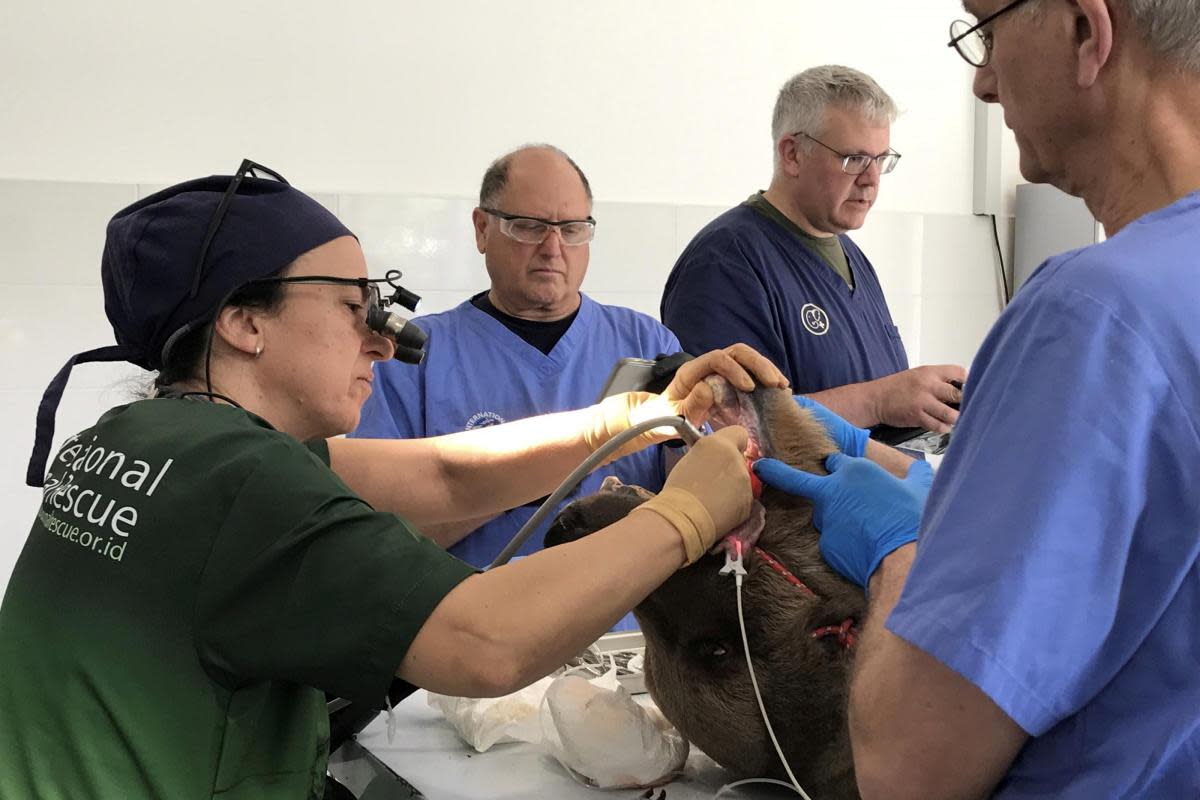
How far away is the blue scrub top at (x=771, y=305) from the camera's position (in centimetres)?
258

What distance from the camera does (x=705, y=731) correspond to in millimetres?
1401

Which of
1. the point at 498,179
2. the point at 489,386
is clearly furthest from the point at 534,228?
the point at 489,386

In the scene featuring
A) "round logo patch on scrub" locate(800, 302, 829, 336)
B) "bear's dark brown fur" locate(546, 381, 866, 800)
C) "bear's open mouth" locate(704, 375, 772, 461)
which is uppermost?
"bear's open mouth" locate(704, 375, 772, 461)

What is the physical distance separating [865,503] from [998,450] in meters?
0.47

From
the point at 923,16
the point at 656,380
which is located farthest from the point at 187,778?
the point at 923,16

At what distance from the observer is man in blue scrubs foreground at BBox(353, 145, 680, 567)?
94.8 inches

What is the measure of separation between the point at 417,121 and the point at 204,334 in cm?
207

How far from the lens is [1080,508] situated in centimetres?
78

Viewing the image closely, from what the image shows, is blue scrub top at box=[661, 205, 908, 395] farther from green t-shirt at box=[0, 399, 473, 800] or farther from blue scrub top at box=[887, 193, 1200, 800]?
blue scrub top at box=[887, 193, 1200, 800]

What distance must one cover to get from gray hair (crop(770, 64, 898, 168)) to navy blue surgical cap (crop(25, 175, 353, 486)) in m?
1.60

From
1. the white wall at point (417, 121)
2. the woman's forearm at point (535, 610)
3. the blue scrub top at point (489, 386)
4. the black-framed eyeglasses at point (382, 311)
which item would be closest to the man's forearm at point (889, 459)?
the woman's forearm at point (535, 610)

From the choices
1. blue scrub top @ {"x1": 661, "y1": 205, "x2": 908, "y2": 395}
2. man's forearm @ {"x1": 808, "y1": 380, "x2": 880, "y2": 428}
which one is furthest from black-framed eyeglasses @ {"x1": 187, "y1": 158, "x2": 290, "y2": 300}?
man's forearm @ {"x1": 808, "y1": 380, "x2": 880, "y2": 428}

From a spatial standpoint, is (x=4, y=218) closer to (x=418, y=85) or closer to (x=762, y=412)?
(x=418, y=85)

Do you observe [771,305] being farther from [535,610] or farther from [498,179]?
[535,610]
